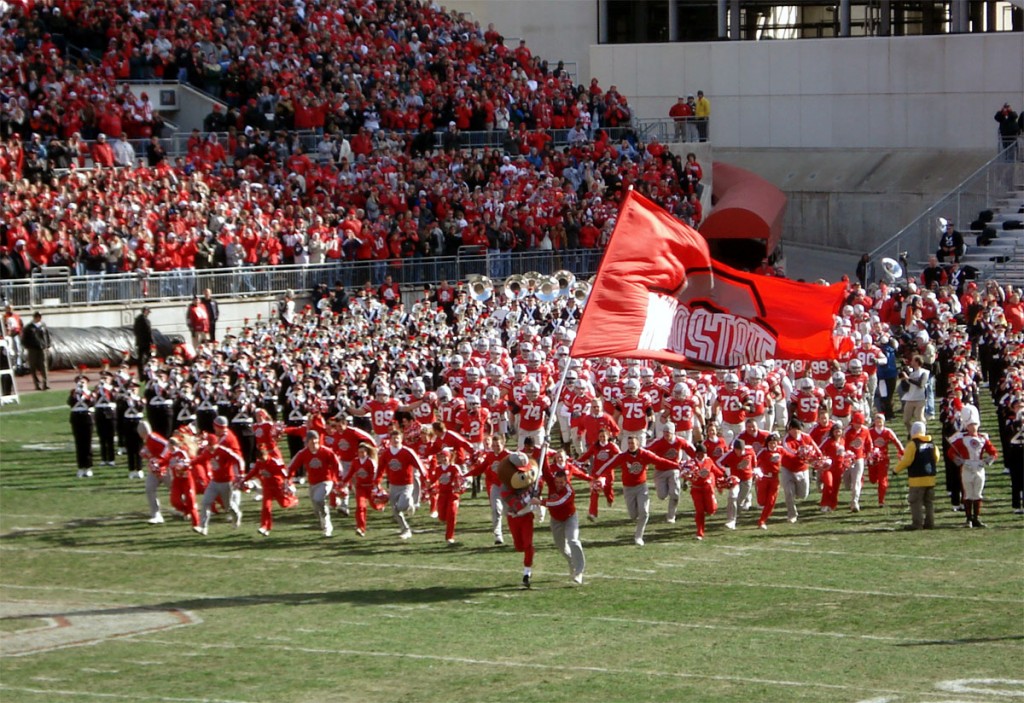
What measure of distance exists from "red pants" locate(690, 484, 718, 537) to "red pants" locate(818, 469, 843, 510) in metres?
1.69

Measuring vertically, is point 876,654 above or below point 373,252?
below

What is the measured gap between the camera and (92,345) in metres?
30.6

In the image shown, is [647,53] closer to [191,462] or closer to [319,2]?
[319,2]

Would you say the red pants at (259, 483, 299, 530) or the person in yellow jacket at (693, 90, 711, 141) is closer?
the red pants at (259, 483, 299, 530)

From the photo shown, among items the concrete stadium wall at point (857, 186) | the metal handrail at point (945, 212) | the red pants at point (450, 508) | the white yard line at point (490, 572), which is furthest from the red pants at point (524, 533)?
the concrete stadium wall at point (857, 186)

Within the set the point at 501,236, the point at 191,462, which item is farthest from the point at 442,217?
the point at 191,462

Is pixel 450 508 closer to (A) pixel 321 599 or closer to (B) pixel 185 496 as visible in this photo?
(A) pixel 321 599

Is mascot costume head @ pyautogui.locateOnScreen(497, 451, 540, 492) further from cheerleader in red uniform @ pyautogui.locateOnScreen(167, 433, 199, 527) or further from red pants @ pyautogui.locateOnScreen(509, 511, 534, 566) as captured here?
cheerleader in red uniform @ pyautogui.locateOnScreen(167, 433, 199, 527)

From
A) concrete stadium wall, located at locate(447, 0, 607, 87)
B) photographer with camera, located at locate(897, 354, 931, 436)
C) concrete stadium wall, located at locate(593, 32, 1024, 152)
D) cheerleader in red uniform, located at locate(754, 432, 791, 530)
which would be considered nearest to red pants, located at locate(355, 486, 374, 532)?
cheerleader in red uniform, located at locate(754, 432, 791, 530)

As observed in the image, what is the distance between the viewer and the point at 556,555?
19.1m

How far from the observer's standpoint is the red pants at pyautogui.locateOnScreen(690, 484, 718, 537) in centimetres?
1964

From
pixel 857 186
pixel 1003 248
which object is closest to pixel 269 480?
pixel 1003 248

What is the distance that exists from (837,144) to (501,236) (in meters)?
12.6

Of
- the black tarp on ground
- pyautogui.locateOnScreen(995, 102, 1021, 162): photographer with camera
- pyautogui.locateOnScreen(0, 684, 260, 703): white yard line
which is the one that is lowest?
pyautogui.locateOnScreen(0, 684, 260, 703): white yard line
